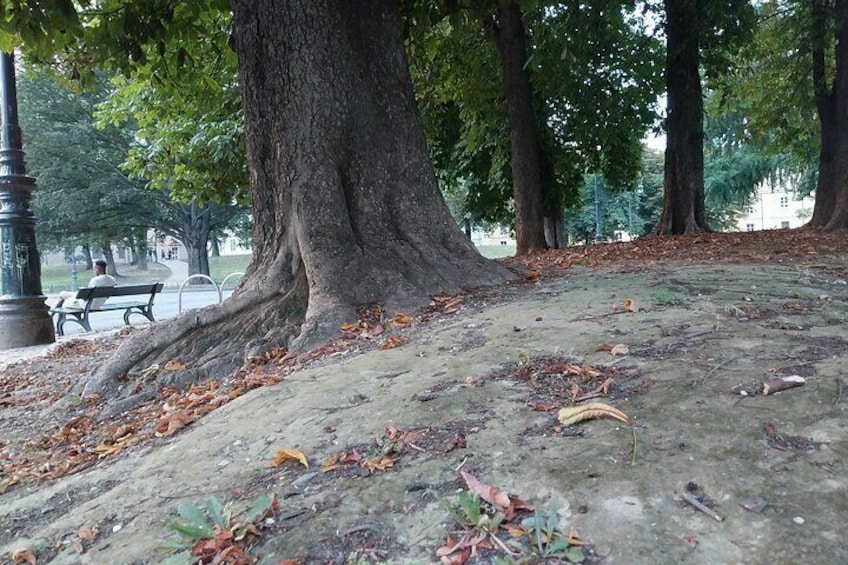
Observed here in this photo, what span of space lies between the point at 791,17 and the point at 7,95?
49.2 ft

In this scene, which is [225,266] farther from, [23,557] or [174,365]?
[23,557]

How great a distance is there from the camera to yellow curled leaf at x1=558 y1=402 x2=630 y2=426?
2.48 m

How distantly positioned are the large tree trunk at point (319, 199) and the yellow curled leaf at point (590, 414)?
2.54 metres

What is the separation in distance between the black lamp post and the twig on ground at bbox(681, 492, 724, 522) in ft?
32.0

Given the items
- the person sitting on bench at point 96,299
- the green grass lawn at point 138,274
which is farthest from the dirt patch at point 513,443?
the green grass lawn at point 138,274

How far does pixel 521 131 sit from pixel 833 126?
5877 mm

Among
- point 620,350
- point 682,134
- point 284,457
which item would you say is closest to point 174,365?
point 284,457

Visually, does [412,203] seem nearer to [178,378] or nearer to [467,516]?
[178,378]

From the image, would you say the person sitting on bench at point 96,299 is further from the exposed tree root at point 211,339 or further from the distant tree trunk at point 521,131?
the distant tree trunk at point 521,131

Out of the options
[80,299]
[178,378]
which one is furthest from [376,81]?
[80,299]

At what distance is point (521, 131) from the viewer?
12281mm

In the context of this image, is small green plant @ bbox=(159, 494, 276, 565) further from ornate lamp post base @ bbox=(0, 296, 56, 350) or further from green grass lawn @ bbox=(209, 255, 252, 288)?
green grass lawn @ bbox=(209, 255, 252, 288)

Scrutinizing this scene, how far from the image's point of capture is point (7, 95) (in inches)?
365

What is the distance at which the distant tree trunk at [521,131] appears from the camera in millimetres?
12156
